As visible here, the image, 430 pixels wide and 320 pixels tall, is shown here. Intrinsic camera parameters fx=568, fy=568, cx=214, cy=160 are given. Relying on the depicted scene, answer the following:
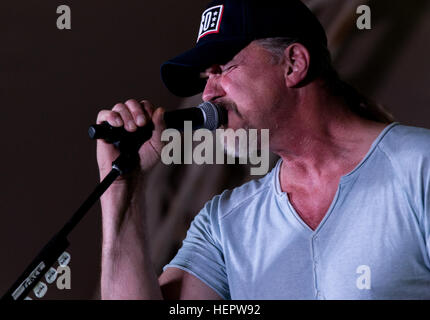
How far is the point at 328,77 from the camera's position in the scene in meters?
1.35

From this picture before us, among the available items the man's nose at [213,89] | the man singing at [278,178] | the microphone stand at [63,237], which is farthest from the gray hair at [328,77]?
the microphone stand at [63,237]

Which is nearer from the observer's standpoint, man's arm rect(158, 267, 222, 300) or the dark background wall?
man's arm rect(158, 267, 222, 300)

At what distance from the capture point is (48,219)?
6.18 ft

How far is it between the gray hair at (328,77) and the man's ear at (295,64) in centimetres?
1

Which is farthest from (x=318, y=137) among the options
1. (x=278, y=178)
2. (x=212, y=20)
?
(x=212, y=20)

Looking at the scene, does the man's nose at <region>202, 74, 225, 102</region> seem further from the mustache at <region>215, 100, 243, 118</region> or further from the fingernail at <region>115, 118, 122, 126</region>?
the fingernail at <region>115, 118, 122, 126</region>

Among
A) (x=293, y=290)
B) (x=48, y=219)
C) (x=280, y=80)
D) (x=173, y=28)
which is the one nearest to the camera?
(x=293, y=290)

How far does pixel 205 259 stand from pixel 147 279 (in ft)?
0.51

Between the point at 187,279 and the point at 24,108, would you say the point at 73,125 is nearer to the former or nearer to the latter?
the point at 24,108

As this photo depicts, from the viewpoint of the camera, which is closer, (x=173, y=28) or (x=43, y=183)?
(x=43, y=183)

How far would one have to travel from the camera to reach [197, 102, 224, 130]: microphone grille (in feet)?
3.61

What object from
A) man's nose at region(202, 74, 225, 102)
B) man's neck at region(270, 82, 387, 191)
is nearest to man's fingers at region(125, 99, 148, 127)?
man's nose at region(202, 74, 225, 102)

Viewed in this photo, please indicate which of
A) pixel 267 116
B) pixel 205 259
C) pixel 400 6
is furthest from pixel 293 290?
pixel 400 6

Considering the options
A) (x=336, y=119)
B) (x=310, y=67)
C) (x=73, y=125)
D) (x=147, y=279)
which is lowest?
(x=147, y=279)
